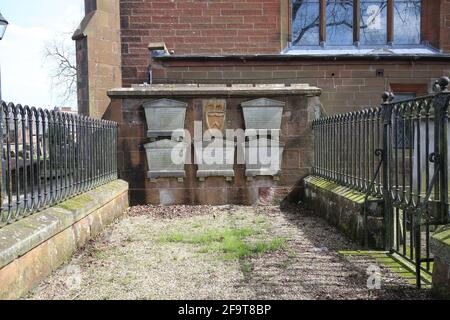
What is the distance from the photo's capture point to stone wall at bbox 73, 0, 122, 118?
12.4 m

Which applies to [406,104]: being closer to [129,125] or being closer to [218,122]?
[218,122]

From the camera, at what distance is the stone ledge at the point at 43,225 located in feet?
11.9

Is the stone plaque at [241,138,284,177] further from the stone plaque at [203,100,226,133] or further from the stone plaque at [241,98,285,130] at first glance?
the stone plaque at [203,100,226,133]

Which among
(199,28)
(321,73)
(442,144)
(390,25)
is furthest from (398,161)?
(390,25)

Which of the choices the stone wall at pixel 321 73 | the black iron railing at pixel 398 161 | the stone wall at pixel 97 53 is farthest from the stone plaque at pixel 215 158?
the stone wall at pixel 97 53

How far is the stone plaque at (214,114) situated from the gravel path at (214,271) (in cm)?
271

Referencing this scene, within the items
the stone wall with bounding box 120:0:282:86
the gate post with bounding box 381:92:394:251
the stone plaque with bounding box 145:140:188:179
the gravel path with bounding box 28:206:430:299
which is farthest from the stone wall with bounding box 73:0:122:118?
the gate post with bounding box 381:92:394:251

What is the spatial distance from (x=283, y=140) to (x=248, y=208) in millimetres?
1572

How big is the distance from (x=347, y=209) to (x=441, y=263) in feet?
8.59

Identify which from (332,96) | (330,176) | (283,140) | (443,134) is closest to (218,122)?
(283,140)

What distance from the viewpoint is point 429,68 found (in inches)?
500

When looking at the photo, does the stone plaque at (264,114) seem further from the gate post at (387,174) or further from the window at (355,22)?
the window at (355,22)

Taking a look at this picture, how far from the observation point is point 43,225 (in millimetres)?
4395

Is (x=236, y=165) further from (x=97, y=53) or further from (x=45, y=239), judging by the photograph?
(x=97, y=53)
